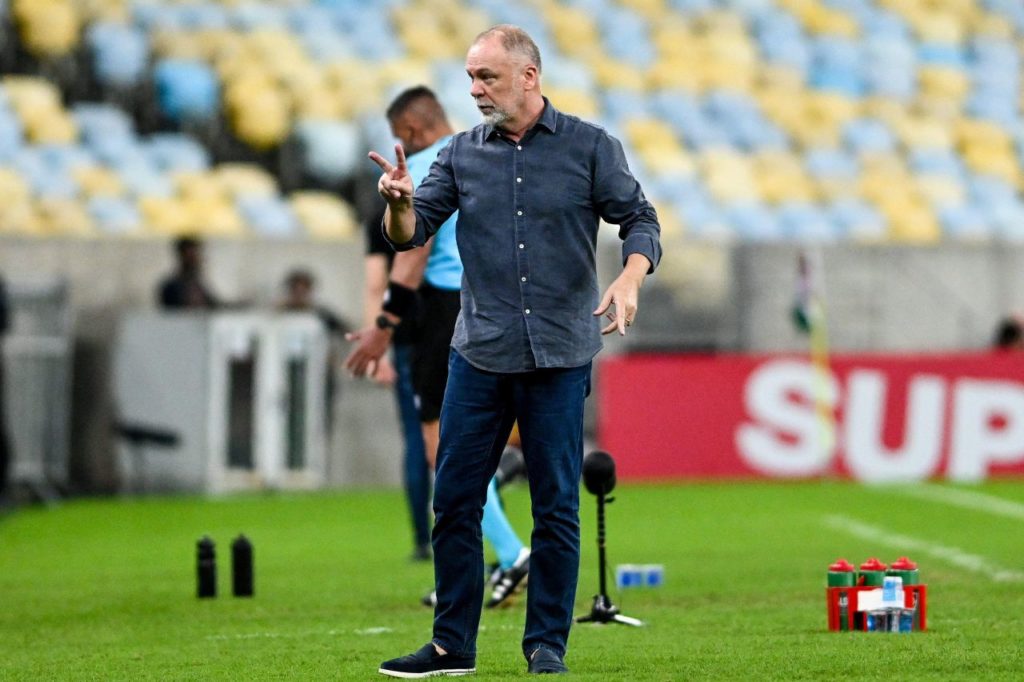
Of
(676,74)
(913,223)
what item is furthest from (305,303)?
(913,223)

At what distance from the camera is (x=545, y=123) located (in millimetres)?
5867

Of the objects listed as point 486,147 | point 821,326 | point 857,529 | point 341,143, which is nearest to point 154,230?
point 341,143

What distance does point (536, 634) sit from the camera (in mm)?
5883

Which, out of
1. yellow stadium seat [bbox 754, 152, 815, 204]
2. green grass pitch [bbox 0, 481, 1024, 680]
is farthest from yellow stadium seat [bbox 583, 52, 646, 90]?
green grass pitch [bbox 0, 481, 1024, 680]

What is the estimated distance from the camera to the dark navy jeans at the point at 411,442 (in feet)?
32.1

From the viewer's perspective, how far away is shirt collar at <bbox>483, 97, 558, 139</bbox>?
5.87 meters

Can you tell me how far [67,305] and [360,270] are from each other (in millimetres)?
2541

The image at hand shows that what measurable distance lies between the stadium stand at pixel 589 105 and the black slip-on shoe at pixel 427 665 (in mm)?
12496

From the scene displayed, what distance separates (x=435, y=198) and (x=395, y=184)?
38 centimetres

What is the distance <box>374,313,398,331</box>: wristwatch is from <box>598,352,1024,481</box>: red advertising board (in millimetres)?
9508

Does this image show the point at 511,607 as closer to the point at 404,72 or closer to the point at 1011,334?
the point at 1011,334

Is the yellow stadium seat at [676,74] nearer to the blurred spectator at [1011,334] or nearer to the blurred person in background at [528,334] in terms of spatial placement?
the blurred spectator at [1011,334]

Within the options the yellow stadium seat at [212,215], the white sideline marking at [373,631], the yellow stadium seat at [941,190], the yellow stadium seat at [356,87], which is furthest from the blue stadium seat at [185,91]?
the white sideline marking at [373,631]

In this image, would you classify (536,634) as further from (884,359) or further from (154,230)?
(154,230)
